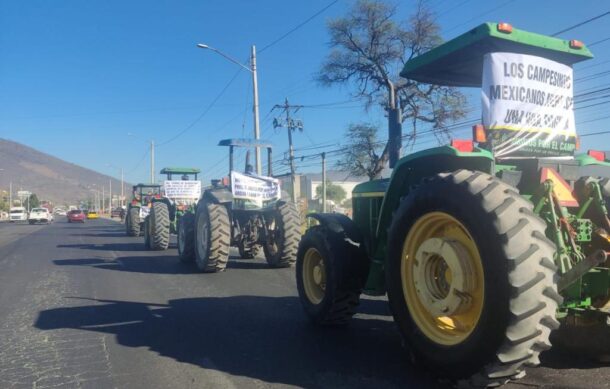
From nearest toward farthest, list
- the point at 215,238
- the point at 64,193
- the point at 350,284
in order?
the point at 350,284, the point at 215,238, the point at 64,193

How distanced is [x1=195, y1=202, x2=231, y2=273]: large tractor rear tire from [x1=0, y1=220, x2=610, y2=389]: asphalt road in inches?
39.7

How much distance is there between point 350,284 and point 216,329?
5.29 feet

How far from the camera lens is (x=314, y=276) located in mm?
6035

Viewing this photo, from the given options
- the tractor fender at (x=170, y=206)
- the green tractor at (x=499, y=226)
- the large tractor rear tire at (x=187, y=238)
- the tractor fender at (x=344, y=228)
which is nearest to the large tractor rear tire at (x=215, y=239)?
the large tractor rear tire at (x=187, y=238)

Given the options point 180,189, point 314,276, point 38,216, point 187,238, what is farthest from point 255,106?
point 38,216

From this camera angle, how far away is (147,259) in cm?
1329

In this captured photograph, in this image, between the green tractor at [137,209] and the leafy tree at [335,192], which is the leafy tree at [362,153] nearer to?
the green tractor at [137,209]

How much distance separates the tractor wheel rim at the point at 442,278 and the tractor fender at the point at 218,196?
7198 millimetres

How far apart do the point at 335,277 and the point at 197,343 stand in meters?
1.52

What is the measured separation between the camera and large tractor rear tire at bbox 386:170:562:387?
3113 millimetres

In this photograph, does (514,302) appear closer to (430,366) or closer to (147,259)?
(430,366)

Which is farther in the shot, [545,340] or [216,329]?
[216,329]

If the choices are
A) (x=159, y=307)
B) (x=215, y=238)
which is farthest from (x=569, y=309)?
(x=215, y=238)

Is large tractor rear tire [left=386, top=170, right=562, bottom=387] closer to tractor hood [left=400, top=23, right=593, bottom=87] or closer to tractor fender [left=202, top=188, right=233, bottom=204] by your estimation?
tractor hood [left=400, top=23, right=593, bottom=87]
